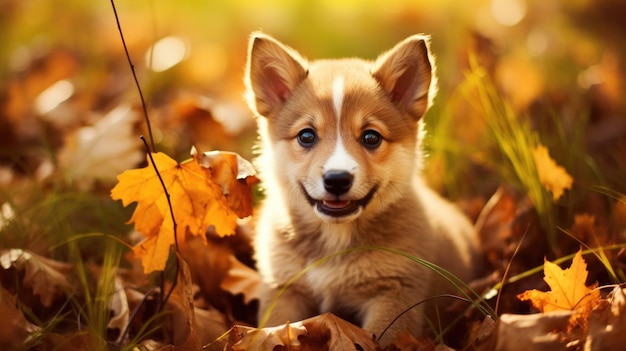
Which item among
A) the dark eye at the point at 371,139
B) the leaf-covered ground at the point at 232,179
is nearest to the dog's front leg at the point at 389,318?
the leaf-covered ground at the point at 232,179

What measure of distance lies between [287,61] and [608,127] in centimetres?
255

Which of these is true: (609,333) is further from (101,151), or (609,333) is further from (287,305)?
(101,151)

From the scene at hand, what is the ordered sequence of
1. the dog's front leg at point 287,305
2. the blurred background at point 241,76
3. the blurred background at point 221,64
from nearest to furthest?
1. the dog's front leg at point 287,305
2. the blurred background at point 241,76
3. the blurred background at point 221,64

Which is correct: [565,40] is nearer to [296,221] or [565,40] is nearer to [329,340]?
[296,221]

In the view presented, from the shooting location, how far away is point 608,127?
442 cm

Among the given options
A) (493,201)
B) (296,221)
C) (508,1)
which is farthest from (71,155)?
(508,1)

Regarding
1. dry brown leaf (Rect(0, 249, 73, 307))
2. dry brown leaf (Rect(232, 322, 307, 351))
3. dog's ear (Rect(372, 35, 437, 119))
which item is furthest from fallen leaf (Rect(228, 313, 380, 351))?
dog's ear (Rect(372, 35, 437, 119))

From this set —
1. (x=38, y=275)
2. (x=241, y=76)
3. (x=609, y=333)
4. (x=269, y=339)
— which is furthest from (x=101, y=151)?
(x=609, y=333)

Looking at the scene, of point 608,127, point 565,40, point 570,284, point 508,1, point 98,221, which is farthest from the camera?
point 508,1

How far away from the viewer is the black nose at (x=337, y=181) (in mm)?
2541

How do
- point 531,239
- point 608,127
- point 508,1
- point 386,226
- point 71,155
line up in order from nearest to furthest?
1. point 386,226
2. point 531,239
3. point 71,155
4. point 608,127
5. point 508,1

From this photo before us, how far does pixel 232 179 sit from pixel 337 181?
0.40 meters

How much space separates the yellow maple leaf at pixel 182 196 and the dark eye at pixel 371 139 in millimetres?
523

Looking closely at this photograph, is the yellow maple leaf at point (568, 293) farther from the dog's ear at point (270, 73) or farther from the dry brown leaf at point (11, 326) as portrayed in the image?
the dry brown leaf at point (11, 326)
